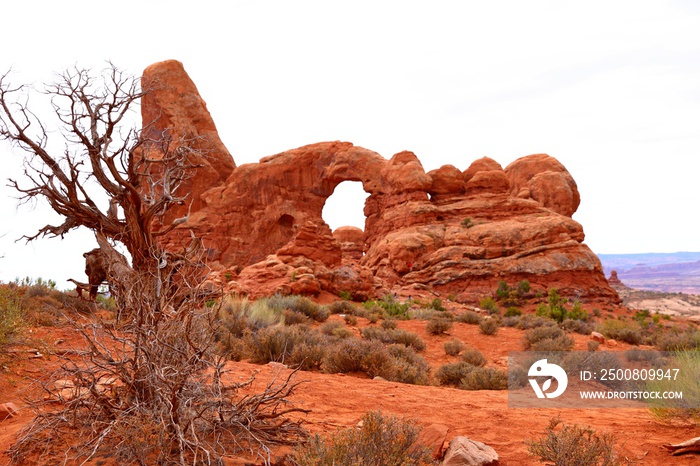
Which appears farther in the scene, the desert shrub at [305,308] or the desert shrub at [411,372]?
the desert shrub at [305,308]

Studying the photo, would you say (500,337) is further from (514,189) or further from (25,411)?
(514,189)

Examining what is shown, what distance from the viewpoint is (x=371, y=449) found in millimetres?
3141

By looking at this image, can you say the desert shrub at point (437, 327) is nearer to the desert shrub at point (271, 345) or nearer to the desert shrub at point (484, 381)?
the desert shrub at point (484, 381)

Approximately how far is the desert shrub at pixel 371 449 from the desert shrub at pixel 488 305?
2170 cm

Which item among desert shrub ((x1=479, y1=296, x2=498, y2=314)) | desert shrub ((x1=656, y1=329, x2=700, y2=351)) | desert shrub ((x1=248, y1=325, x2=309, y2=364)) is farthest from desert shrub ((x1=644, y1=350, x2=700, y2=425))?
desert shrub ((x1=479, y1=296, x2=498, y2=314))

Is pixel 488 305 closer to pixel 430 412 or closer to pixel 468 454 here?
pixel 430 412

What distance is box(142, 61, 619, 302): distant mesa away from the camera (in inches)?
1163

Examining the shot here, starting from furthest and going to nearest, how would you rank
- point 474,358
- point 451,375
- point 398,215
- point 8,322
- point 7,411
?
point 398,215
point 474,358
point 451,375
point 8,322
point 7,411

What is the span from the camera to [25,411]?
14.6 feet

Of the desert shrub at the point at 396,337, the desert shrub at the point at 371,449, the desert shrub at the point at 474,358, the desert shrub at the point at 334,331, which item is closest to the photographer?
the desert shrub at the point at 371,449

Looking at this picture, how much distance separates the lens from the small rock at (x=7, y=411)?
4266 mm

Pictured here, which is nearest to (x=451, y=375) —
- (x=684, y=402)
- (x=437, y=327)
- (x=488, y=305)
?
(x=684, y=402)

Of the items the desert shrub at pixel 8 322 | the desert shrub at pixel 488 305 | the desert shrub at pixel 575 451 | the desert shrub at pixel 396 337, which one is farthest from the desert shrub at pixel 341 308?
the desert shrub at pixel 575 451

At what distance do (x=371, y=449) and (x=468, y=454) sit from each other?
0.84m
